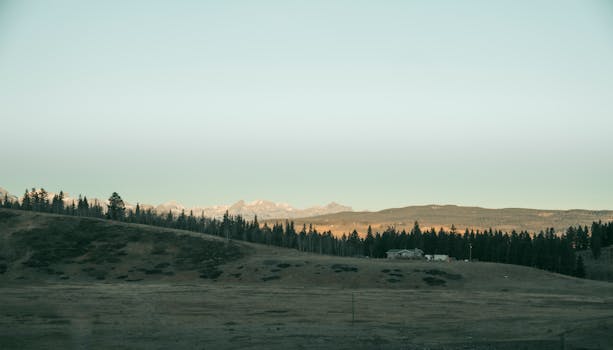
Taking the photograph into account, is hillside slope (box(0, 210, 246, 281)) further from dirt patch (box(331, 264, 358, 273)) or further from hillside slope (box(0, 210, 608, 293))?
dirt patch (box(331, 264, 358, 273))

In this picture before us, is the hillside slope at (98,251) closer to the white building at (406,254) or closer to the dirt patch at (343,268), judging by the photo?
the dirt patch at (343,268)

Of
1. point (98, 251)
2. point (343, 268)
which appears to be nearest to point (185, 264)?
point (98, 251)

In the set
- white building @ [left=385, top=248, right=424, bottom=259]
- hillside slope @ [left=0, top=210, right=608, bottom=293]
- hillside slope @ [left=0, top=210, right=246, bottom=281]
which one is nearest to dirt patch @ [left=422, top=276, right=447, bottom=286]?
hillside slope @ [left=0, top=210, right=608, bottom=293]

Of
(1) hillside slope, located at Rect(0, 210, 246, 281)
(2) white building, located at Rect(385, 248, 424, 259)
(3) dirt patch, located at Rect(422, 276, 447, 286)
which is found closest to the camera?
(3) dirt patch, located at Rect(422, 276, 447, 286)

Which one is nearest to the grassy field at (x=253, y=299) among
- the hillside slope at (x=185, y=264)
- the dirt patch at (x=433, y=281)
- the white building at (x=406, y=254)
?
the dirt patch at (x=433, y=281)

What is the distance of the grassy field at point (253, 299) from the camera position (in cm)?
4525

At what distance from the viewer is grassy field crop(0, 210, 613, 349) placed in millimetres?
45250

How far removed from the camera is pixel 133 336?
46312 millimetres

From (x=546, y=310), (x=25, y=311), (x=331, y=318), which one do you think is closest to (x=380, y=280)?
(x=546, y=310)

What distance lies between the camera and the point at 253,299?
83000mm

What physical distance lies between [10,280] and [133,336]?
3570 inches

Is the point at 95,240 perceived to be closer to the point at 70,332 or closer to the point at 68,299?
the point at 68,299

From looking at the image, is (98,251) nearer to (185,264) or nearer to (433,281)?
(185,264)

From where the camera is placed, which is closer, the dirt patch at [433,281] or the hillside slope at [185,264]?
the dirt patch at [433,281]
